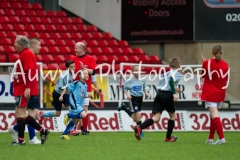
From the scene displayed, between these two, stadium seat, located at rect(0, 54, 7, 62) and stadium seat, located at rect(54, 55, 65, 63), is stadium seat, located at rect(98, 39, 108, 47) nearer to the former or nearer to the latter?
stadium seat, located at rect(54, 55, 65, 63)

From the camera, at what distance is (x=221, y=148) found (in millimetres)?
13695

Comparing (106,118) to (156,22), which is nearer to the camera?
(106,118)

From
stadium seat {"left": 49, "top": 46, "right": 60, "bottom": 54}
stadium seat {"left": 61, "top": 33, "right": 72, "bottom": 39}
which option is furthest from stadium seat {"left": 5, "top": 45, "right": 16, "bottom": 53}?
stadium seat {"left": 61, "top": 33, "right": 72, "bottom": 39}

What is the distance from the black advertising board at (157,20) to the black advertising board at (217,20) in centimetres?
32

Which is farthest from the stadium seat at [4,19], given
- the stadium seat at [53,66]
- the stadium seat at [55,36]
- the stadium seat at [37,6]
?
the stadium seat at [53,66]

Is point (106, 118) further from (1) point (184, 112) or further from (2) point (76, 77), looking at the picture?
(2) point (76, 77)

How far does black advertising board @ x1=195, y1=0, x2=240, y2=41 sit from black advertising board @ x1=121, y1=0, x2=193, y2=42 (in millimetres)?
325

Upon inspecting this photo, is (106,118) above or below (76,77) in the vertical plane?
below

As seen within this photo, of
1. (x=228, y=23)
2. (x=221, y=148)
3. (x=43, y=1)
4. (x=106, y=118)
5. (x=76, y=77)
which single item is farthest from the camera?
(x=43, y=1)

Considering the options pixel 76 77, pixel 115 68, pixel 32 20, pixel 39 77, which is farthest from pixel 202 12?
pixel 76 77

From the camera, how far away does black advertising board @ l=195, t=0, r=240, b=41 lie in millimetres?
26031

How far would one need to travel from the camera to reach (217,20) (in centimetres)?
2611

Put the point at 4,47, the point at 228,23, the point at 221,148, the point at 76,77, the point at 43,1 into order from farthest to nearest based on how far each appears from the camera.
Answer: the point at 43,1
the point at 228,23
the point at 4,47
the point at 76,77
the point at 221,148

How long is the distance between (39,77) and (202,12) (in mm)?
7412
